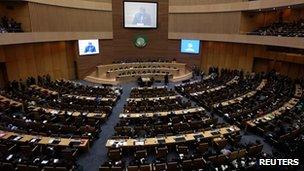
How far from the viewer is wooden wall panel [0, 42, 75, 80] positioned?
21281 millimetres

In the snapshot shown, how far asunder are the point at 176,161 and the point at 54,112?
8767 millimetres

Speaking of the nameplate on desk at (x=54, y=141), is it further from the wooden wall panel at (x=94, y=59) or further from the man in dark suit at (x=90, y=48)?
the man in dark suit at (x=90, y=48)

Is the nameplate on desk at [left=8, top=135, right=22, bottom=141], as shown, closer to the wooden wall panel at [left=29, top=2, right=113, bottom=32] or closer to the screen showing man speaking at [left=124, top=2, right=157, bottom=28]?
the wooden wall panel at [left=29, top=2, right=113, bottom=32]

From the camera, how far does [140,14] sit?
28.4m

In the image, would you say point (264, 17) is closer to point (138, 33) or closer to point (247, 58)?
point (247, 58)

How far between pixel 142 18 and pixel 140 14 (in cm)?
53

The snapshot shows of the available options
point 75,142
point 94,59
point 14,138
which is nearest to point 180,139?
point 75,142

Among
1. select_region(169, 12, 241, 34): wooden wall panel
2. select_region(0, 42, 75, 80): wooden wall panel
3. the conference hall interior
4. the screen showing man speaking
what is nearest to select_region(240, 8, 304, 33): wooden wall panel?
the conference hall interior

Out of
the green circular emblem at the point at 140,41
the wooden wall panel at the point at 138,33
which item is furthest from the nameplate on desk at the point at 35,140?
the green circular emblem at the point at 140,41

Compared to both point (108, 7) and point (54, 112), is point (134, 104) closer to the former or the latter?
point (54, 112)

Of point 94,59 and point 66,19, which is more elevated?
→ point 66,19

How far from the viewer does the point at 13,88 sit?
1994 centimetres

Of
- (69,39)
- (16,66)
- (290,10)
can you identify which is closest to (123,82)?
(69,39)

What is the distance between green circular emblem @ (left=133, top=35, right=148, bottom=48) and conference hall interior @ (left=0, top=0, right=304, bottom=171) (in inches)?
4.8
